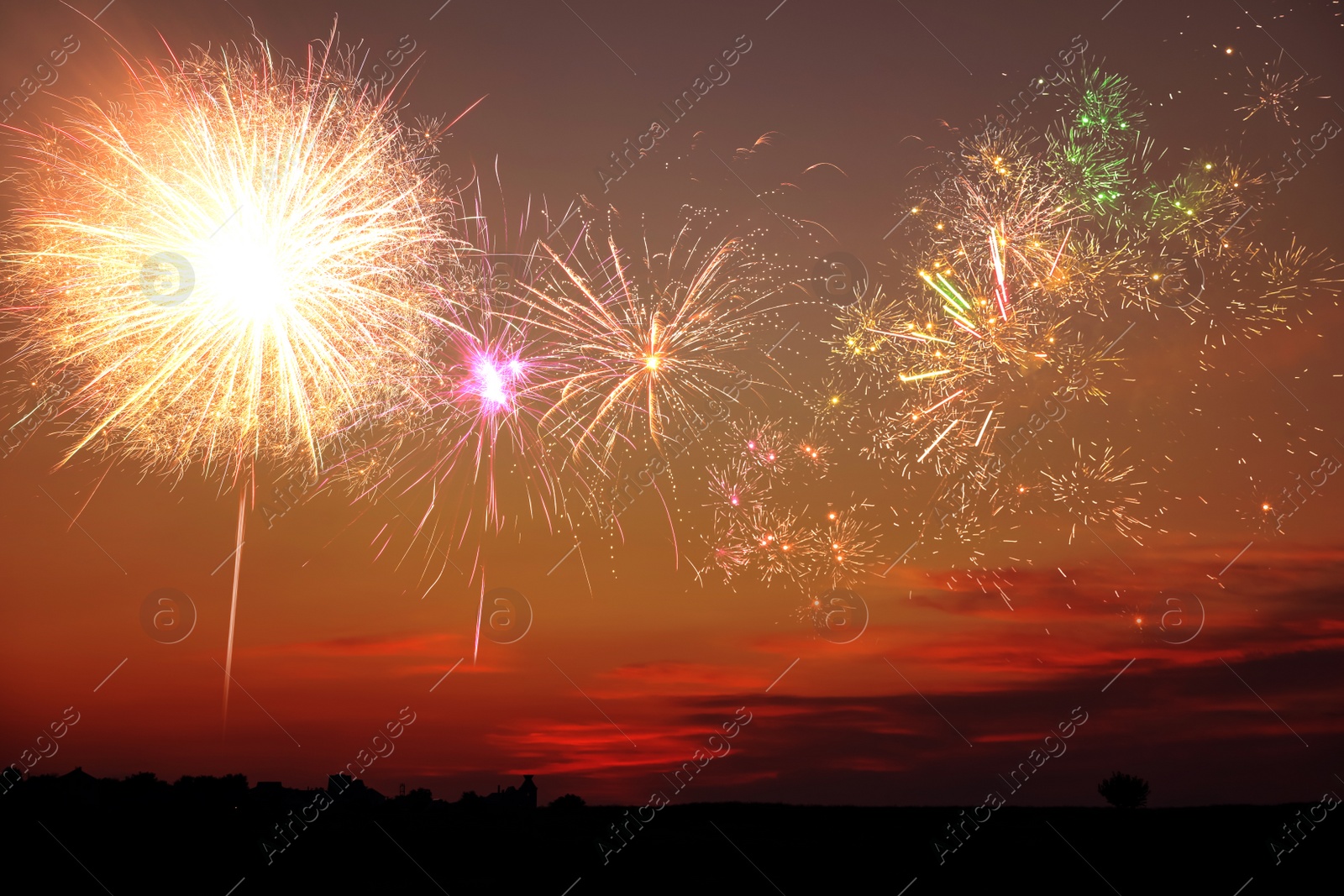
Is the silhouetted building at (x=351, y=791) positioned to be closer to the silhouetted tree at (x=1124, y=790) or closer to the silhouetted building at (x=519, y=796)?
the silhouetted building at (x=519, y=796)

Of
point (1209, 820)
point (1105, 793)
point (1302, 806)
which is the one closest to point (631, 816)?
point (1209, 820)

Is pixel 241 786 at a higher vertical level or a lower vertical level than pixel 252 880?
higher

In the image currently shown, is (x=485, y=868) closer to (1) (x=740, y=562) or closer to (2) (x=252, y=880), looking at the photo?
(2) (x=252, y=880)

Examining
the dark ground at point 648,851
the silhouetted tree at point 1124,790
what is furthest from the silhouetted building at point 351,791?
the silhouetted tree at point 1124,790

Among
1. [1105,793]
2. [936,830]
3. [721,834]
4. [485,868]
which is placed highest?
[485,868]

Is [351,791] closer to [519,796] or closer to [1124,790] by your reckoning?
[519,796]

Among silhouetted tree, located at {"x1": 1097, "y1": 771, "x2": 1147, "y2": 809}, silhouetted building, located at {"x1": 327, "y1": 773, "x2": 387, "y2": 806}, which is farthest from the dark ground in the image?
silhouetted tree, located at {"x1": 1097, "y1": 771, "x2": 1147, "y2": 809}

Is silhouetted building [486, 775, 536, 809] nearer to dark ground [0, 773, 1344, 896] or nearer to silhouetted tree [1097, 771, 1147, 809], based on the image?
dark ground [0, 773, 1344, 896]
